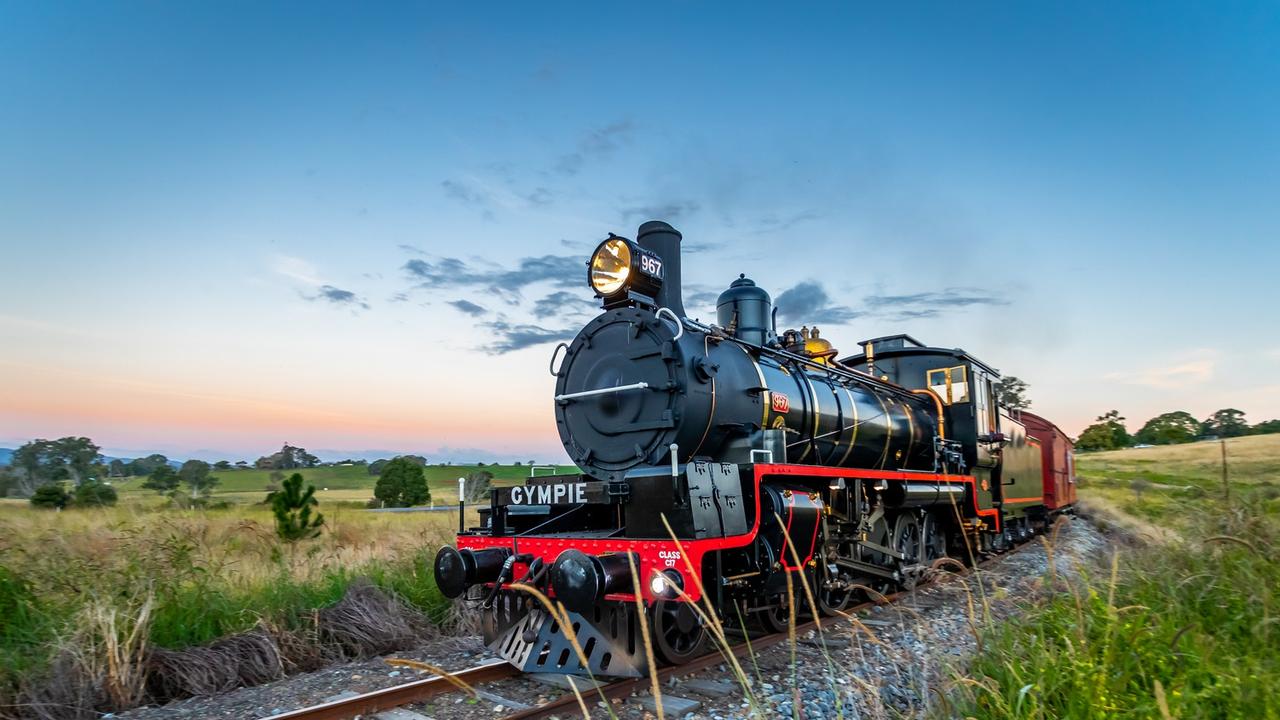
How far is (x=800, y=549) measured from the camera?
6.95 metres

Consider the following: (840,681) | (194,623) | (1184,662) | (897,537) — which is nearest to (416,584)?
(194,623)

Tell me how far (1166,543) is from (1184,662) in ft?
11.7

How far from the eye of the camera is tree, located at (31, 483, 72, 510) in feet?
50.8

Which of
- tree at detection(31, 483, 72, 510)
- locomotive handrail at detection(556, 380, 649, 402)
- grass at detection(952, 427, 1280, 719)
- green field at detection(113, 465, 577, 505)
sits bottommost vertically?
green field at detection(113, 465, 577, 505)

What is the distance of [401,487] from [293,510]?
20.0 metres

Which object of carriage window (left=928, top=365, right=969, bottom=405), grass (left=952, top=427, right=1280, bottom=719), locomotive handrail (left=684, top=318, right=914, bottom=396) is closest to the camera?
grass (left=952, top=427, right=1280, bottom=719)

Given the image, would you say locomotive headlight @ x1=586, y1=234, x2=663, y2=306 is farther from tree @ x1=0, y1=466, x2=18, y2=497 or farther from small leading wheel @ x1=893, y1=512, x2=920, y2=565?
tree @ x1=0, y1=466, x2=18, y2=497

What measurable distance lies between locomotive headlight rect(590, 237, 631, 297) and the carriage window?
788 cm

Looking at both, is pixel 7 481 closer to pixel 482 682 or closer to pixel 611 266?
pixel 482 682

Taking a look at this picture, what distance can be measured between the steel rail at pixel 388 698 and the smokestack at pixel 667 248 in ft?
13.9

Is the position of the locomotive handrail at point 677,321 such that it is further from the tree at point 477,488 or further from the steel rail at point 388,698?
the steel rail at point 388,698

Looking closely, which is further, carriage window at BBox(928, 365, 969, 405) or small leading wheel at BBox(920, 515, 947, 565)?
carriage window at BBox(928, 365, 969, 405)

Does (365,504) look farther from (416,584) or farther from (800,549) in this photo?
(800,549)

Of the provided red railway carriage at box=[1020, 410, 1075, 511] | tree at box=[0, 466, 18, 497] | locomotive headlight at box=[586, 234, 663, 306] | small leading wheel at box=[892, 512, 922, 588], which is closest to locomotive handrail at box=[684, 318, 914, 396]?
locomotive headlight at box=[586, 234, 663, 306]
